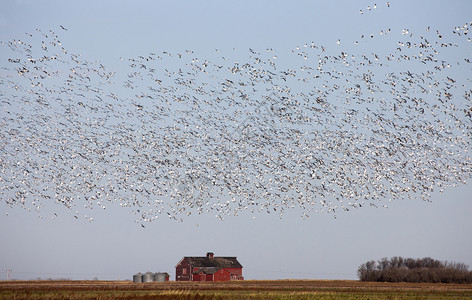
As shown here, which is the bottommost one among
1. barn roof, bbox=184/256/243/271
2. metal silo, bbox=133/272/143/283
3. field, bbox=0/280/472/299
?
field, bbox=0/280/472/299

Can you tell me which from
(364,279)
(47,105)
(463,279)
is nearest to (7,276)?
(364,279)

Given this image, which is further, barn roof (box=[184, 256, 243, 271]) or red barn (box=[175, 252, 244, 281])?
barn roof (box=[184, 256, 243, 271])

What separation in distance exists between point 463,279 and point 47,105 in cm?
10875

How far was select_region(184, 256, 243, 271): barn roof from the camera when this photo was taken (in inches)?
4857

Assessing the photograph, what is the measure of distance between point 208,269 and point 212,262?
341 cm

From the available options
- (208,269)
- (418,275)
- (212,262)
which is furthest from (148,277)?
(418,275)

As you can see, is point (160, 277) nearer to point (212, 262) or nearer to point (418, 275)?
point (212, 262)

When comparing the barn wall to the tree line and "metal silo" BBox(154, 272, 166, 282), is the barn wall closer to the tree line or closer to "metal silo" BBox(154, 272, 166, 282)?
"metal silo" BBox(154, 272, 166, 282)

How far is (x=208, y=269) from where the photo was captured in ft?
401

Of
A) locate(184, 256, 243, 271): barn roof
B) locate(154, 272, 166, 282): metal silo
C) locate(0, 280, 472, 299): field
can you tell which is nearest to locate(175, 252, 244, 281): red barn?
locate(184, 256, 243, 271): barn roof

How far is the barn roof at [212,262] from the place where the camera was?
12338cm

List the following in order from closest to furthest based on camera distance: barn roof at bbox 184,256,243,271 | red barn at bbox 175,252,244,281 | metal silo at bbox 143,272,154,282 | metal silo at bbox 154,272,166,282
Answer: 1. metal silo at bbox 143,272,154,282
2. metal silo at bbox 154,272,166,282
3. red barn at bbox 175,252,244,281
4. barn roof at bbox 184,256,243,271

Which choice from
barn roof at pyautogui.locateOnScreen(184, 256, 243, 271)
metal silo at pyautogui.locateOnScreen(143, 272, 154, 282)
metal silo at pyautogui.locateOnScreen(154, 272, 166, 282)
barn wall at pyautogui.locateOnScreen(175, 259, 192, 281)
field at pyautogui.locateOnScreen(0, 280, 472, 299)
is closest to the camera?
field at pyautogui.locateOnScreen(0, 280, 472, 299)

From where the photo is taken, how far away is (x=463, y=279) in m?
126
